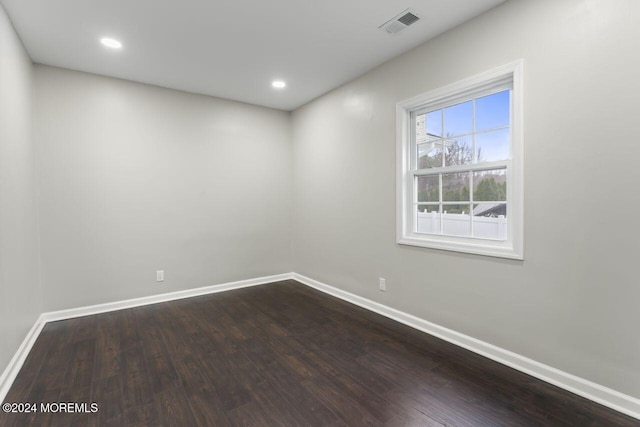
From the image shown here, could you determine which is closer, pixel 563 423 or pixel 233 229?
pixel 563 423

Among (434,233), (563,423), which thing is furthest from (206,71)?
(563,423)

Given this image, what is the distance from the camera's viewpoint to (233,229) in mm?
4363

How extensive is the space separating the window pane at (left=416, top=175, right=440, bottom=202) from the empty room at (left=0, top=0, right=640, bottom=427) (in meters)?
0.04

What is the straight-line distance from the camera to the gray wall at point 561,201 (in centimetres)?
177

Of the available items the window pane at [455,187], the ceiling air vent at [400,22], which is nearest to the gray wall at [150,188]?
the ceiling air vent at [400,22]

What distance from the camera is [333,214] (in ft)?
13.3

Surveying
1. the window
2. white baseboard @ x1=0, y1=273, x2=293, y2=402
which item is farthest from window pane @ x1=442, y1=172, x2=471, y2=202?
white baseboard @ x1=0, y1=273, x2=293, y2=402

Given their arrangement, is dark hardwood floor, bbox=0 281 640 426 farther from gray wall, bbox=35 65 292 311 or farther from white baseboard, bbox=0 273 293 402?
gray wall, bbox=35 65 292 311

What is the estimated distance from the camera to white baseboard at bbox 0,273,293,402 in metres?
2.11

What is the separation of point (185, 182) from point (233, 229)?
0.91m

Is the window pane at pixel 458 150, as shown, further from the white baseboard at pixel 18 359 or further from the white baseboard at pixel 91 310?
the white baseboard at pixel 18 359

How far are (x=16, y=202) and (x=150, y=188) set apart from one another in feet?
4.55

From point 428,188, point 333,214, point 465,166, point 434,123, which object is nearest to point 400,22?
point 434,123

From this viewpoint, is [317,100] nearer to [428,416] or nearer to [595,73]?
[595,73]
